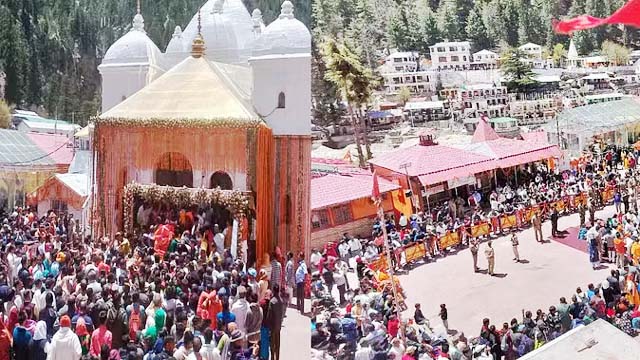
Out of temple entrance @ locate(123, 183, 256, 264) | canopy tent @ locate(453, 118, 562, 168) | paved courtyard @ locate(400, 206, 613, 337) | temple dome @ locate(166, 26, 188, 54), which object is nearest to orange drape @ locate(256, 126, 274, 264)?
temple entrance @ locate(123, 183, 256, 264)

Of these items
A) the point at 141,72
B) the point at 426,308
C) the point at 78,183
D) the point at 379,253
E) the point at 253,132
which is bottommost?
the point at 426,308

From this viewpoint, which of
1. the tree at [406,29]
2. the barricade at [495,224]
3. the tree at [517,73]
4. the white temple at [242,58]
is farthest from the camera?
the tree at [517,73]

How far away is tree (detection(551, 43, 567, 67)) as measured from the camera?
4153 millimetres

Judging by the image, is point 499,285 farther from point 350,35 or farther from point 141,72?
point 141,72

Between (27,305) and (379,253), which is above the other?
(379,253)

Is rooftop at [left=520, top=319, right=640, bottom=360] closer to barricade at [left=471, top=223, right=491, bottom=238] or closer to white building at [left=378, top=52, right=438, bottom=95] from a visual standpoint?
barricade at [left=471, top=223, right=491, bottom=238]

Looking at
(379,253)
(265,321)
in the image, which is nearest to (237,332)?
(265,321)

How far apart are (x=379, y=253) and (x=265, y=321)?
0.75 metres

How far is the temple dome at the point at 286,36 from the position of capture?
2684 millimetres

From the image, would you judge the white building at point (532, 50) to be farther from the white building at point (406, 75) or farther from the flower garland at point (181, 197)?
the flower garland at point (181, 197)

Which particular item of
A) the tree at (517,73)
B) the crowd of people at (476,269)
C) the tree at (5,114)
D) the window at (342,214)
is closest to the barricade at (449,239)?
the crowd of people at (476,269)

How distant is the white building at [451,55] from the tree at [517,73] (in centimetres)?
33

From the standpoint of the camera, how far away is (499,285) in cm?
362

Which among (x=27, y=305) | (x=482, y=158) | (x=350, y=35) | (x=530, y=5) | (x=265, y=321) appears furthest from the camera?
(x=530, y=5)
